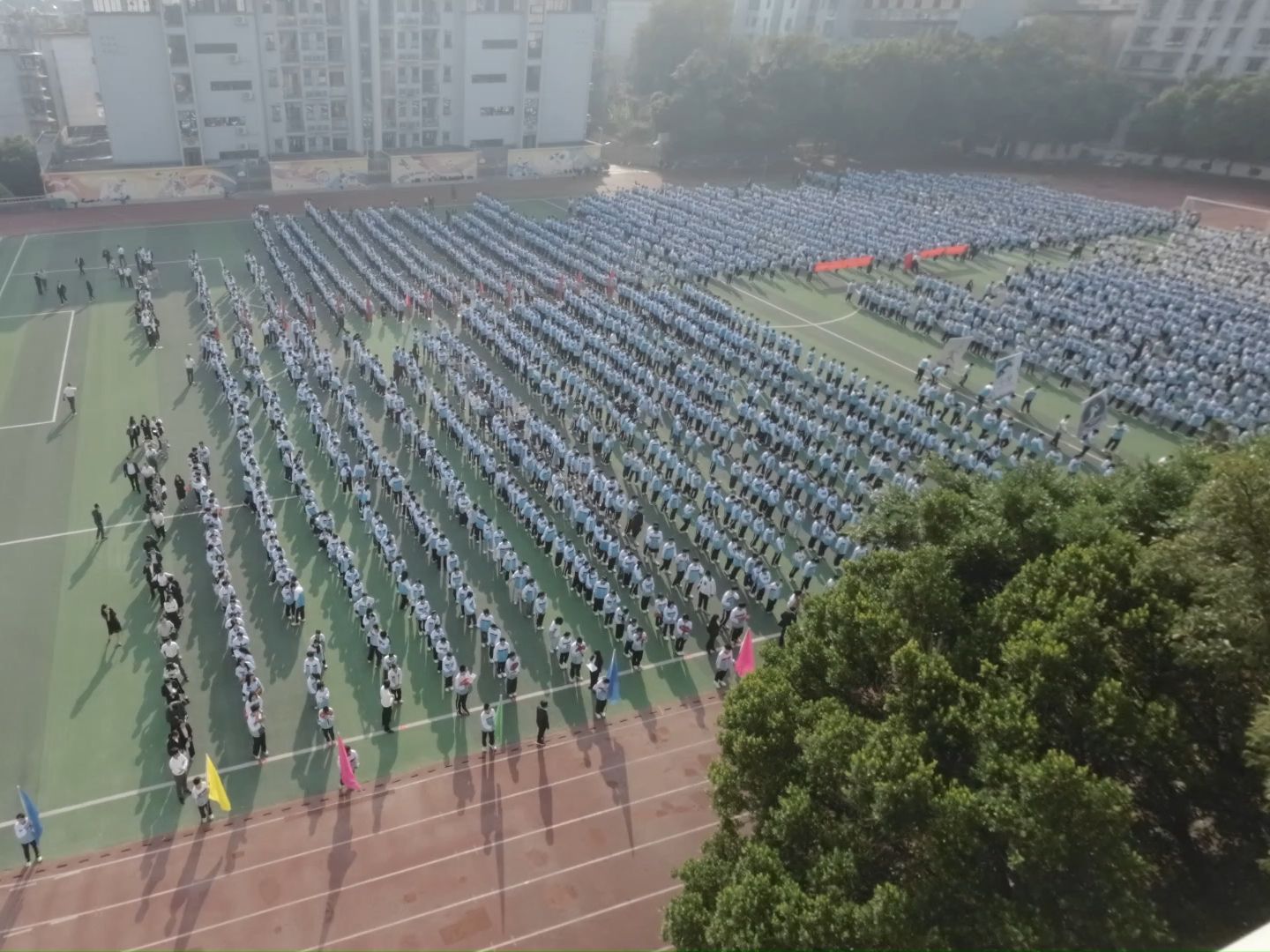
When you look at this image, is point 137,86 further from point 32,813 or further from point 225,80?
point 32,813

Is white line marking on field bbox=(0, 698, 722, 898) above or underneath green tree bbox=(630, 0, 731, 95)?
underneath

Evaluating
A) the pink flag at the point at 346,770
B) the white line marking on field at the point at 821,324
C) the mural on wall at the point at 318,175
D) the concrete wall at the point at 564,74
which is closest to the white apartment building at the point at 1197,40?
the concrete wall at the point at 564,74

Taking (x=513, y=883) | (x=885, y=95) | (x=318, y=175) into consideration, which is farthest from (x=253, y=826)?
(x=885, y=95)

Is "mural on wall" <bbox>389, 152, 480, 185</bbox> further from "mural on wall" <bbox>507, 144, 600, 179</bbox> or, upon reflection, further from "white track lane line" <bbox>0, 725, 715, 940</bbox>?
"white track lane line" <bbox>0, 725, 715, 940</bbox>

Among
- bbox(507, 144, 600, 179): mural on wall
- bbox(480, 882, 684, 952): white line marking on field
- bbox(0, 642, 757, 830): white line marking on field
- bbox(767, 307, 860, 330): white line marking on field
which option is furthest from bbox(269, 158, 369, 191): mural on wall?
bbox(480, 882, 684, 952): white line marking on field

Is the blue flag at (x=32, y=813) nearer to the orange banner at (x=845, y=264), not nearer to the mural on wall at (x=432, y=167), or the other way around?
the orange banner at (x=845, y=264)


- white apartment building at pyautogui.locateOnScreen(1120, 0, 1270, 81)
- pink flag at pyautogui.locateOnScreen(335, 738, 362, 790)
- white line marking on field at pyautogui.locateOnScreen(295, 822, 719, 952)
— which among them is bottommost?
white line marking on field at pyautogui.locateOnScreen(295, 822, 719, 952)

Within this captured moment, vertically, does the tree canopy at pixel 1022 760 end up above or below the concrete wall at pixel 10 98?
above
